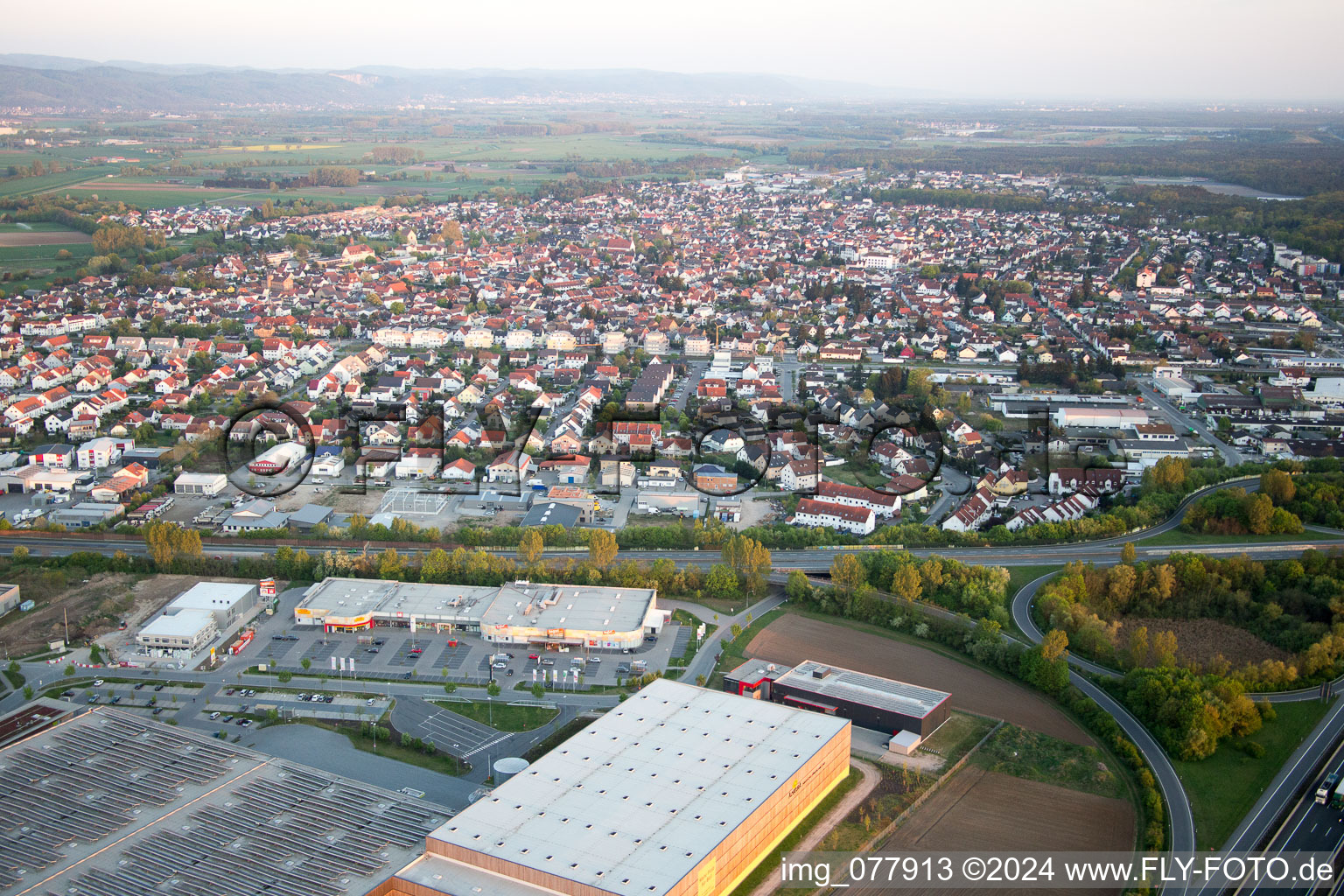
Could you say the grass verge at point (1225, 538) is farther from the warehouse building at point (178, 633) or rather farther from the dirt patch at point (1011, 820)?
the warehouse building at point (178, 633)

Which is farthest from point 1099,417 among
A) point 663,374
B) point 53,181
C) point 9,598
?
point 53,181

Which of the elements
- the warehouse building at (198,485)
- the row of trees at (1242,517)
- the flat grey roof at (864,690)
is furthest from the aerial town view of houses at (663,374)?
the flat grey roof at (864,690)

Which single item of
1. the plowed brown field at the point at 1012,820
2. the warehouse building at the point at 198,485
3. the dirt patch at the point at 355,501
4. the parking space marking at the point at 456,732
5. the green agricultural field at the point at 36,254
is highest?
the green agricultural field at the point at 36,254

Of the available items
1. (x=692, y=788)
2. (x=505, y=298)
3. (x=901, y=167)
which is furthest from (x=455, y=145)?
(x=692, y=788)

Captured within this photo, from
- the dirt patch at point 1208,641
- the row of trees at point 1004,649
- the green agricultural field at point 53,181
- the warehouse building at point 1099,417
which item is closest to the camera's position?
the row of trees at point 1004,649

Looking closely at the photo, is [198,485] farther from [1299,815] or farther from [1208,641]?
[1299,815]

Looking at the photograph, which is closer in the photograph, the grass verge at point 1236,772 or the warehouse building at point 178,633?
the grass verge at point 1236,772

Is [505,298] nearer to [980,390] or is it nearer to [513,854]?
[980,390]
